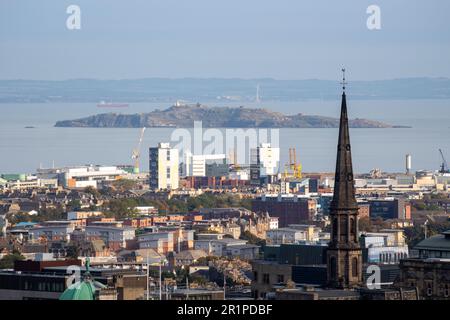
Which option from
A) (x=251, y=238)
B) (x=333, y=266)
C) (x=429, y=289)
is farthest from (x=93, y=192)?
(x=429, y=289)

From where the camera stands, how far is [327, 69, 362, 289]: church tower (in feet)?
128

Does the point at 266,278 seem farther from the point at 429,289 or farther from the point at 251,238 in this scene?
the point at 251,238

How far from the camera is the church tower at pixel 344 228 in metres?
39.0

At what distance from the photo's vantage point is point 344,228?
39.3 metres

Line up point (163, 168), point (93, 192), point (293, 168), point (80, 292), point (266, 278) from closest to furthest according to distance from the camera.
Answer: point (80, 292), point (266, 278), point (93, 192), point (163, 168), point (293, 168)

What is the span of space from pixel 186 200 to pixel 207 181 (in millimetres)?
30279

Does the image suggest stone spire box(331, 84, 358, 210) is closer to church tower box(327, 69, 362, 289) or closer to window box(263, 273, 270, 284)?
church tower box(327, 69, 362, 289)

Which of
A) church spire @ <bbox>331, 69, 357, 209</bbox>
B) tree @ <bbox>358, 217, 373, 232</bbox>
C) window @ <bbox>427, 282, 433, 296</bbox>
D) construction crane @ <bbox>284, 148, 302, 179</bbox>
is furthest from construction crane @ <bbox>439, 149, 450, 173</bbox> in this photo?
window @ <bbox>427, 282, 433, 296</bbox>

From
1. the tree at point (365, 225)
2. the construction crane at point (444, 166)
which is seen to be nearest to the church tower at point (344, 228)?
the tree at point (365, 225)

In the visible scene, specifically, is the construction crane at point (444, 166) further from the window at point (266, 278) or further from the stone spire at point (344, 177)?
the stone spire at point (344, 177)

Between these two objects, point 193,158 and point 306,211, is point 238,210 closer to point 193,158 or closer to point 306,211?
point 306,211

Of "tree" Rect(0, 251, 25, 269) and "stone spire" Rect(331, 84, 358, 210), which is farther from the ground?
"stone spire" Rect(331, 84, 358, 210)
